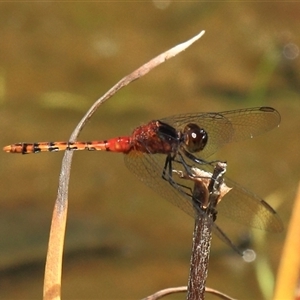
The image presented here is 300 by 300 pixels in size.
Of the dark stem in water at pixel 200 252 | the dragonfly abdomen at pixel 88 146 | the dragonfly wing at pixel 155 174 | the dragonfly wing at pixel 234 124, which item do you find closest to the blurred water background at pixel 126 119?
the dragonfly abdomen at pixel 88 146

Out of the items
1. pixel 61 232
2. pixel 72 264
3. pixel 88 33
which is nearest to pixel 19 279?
pixel 72 264

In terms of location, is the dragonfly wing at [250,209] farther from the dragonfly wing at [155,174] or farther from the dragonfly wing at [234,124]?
the dragonfly wing at [234,124]

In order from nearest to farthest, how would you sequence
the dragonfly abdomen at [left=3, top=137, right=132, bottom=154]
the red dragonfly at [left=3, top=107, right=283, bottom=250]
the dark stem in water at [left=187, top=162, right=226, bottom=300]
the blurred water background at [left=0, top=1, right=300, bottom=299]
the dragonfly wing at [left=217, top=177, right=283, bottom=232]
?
the dark stem in water at [left=187, top=162, right=226, bottom=300] → the dragonfly wing at [left=217, top=177, right=283, bottom=232] → the red dragonfly at [left=3, top=107, right=283, bottom=250] → the dragonfly abdomen at [left=3, top=137, right=132, bottom=154] → the blurred water background at [left=0, top=1, right=300, bottom=299]

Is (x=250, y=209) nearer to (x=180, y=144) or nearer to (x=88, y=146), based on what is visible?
(x=180, y=144)

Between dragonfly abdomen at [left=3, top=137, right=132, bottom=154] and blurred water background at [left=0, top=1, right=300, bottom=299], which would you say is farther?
blurred water background at [left=0, top=1, right=300, bottom=299]

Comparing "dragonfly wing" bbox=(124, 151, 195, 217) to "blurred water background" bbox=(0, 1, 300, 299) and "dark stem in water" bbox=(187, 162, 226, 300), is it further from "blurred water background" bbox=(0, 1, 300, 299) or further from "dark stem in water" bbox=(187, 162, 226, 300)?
"blurred water background" bbox=(0, 1, 300, 299)

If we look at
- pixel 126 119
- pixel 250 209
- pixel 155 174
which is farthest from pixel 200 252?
pixel 126 119

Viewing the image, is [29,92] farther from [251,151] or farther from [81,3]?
[251,151]

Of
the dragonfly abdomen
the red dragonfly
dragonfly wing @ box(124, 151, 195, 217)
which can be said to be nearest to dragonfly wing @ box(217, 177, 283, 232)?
the red dragonfly
